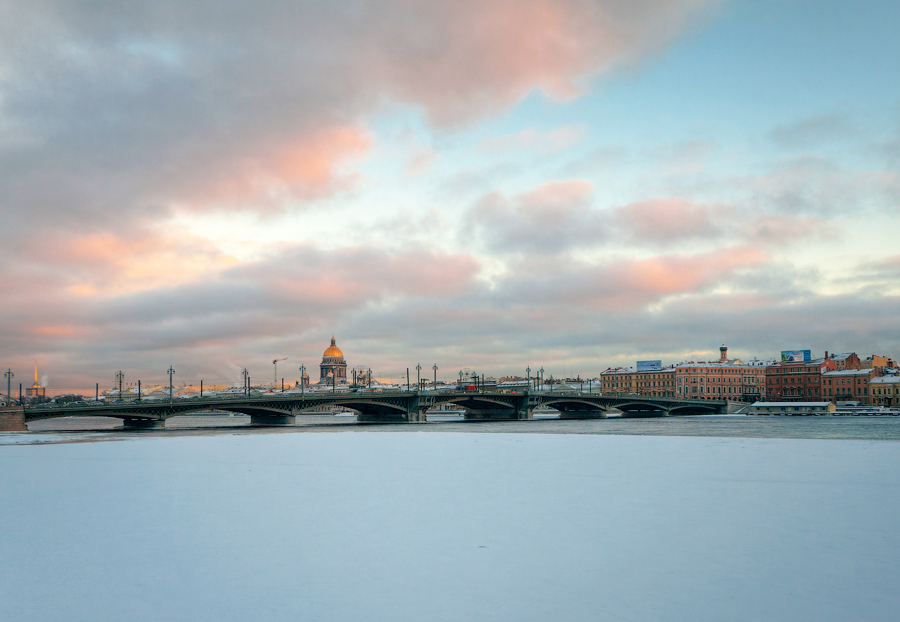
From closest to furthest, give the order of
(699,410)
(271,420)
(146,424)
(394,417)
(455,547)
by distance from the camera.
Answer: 1. (455,547)
2. (146,424)
3. (271,420)
4. (394,417)
5. (699,410)

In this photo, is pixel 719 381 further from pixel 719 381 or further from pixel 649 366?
pixel 649 366

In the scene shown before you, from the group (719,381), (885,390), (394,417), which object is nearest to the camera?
(394,417)

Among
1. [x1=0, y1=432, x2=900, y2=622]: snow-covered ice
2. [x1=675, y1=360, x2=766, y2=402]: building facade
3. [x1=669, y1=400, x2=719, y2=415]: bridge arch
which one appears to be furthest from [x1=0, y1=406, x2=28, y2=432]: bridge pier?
[x1=675, y1=360, x2=766, y2=402]: building facade

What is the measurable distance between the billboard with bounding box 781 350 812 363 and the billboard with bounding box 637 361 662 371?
2625 cm

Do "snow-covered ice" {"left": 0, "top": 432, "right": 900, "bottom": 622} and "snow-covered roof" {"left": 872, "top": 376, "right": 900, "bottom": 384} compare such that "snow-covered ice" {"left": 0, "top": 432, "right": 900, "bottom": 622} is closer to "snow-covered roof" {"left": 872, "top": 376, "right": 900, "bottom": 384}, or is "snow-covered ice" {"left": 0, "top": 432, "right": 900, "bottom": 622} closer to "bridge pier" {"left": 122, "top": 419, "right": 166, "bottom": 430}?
"bridge pier" {"left": 122, "top": 419, "right": 166, "bottom": 430}

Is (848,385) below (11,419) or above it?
below

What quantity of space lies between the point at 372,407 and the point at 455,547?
81848mm

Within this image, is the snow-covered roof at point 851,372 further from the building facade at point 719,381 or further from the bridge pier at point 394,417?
the bridge pier at point 394,417

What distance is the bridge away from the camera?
62434 mm

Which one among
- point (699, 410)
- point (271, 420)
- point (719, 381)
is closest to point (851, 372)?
point (719, 381)

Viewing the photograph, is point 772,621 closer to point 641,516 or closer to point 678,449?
point 641,516

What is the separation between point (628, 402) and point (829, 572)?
96.8 meters

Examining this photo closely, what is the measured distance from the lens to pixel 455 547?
8.56 metres

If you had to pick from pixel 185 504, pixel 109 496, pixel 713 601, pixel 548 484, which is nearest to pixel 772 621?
pixel 713 601
